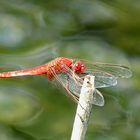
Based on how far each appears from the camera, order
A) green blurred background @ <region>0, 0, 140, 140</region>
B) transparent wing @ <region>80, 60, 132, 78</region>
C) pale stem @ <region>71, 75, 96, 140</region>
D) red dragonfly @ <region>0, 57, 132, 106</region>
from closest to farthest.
→ pale stem @ <region>71, 75, 96, 140</region>
red dragonfly @ <region>0, 57, 132, 106</region>
transparent wing @ <region>80, 60, 132, 78</region>
green blurred background @ <region>0, 0, 140, 140</region>

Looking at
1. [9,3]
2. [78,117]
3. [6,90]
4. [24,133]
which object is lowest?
[78,117]

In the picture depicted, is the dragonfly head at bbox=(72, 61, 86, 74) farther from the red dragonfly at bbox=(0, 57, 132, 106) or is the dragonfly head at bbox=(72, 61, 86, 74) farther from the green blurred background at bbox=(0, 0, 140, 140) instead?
the green blurred background at bbox=(0, 0, 140, 140)

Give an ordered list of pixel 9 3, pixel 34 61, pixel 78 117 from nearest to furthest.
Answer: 1. pixel 78 117
2. pixel 34 61
3. pixel 9 3

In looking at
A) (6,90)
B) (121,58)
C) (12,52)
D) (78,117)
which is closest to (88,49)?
(121,58)

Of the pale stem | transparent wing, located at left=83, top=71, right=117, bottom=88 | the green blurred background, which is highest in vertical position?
the green blurred background

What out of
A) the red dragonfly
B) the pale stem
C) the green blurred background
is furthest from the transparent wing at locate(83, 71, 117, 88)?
the pale stem

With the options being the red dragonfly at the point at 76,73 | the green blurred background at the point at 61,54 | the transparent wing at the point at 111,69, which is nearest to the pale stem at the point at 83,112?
the red dragonfly at the point at 76,73

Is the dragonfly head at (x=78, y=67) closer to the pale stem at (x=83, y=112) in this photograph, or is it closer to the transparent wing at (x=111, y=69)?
the transparent wing at (x=111, y=69)

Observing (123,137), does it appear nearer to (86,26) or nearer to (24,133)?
(24,133)

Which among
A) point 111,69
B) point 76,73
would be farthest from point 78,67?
point 111,69
